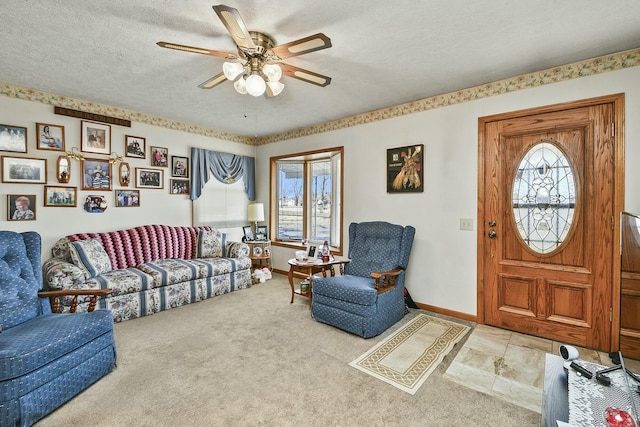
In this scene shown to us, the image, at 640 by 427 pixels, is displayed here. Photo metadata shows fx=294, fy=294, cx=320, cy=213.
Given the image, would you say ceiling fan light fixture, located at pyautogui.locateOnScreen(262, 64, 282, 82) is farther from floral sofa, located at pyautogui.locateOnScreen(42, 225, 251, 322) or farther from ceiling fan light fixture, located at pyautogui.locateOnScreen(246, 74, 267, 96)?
floral sofa, located at pyautogui.locateOnScreen(42, 225, 251, 322)

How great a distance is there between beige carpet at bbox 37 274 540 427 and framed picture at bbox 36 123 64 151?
92.0 inches

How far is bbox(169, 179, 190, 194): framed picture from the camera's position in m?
4.68

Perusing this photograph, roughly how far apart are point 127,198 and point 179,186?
2.51ft

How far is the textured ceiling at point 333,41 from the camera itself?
196 cm

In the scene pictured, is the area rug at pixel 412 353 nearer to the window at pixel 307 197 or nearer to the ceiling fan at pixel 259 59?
the window at pixel 307 197

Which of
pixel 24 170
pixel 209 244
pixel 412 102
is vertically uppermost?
pixel 412 102

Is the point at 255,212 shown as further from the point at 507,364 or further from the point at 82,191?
the point at 507,364

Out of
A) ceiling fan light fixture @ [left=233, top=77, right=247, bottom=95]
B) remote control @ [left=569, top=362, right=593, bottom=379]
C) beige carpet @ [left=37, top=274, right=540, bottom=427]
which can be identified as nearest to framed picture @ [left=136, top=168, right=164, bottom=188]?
beige carpet @ [left=37, top=274, right=540, bottom=427]

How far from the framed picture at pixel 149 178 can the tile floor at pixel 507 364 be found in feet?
14.6

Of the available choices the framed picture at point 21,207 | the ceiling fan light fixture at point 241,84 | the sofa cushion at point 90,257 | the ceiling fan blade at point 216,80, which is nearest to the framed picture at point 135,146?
the framed picture at point 21,207

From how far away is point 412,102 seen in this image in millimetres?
3689

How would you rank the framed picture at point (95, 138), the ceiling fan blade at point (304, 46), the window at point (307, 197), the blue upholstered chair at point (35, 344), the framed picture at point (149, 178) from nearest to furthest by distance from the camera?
the blue upholstered chair at point (35, 344) → the ceiling fan blade at point (304, 46) → the framed picture at point (95, 138) → the framed picture at point (149, 178) → the window at point (307, 197)

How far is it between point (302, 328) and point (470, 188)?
238 centimetres

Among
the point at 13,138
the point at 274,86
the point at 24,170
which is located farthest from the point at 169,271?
the point at 274,86
